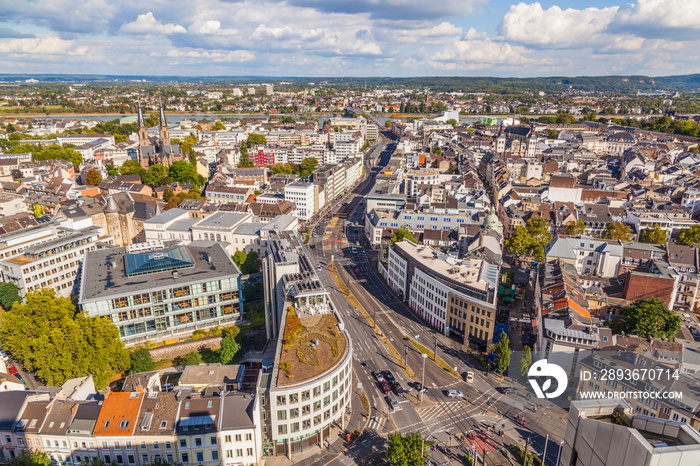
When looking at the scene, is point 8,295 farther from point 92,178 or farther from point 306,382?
point 92,178

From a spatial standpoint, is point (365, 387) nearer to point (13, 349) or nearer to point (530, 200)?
point (13, 349)

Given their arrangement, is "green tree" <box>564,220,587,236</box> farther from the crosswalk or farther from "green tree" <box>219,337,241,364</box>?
"green tree" <box>219,337,241,364</box>

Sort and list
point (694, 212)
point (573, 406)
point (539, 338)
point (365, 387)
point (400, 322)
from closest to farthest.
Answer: point (573, 406) → point (365, 387) → point (539, 338) → point (400, 322) → point (694, 212)

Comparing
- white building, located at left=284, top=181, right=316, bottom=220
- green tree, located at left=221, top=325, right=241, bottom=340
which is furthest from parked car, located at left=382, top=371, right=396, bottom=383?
white building, located at left=284, top=181, right=316, bottom=220

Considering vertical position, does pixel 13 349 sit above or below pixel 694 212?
below

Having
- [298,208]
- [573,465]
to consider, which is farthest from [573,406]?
[298,208]

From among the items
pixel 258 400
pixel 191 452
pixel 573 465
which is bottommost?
pixel 191 452
